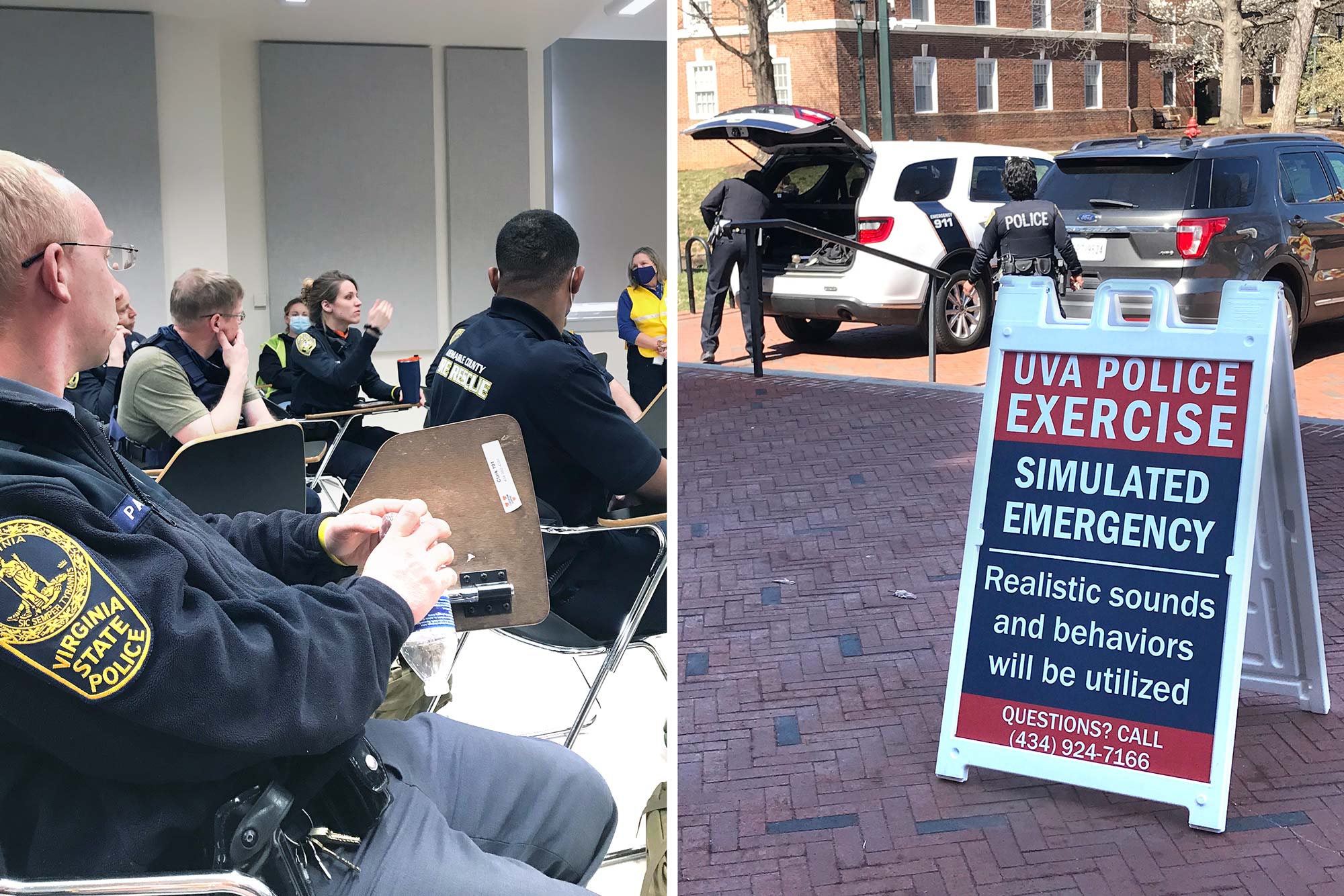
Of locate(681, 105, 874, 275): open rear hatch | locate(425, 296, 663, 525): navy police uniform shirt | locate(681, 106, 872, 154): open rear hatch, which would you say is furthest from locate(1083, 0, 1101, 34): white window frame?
locate(425, 296, 663, 525): navy police uniform shirt

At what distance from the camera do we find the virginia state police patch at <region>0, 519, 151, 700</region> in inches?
48.4

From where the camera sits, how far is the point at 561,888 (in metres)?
1.66

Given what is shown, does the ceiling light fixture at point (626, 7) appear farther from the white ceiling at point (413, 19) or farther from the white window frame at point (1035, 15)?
the white window frame at point (1035, 15)

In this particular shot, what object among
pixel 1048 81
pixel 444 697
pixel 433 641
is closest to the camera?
pixel 433 641

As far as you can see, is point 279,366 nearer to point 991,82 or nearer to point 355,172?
point 355,172

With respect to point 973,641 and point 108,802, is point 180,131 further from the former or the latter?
point 108,802

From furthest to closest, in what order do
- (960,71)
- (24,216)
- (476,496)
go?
1. (960,71)
2. (476,496)
3. (24,216)

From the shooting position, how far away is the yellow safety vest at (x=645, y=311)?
768cm

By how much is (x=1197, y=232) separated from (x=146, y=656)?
782 cm

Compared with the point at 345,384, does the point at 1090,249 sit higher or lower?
higher

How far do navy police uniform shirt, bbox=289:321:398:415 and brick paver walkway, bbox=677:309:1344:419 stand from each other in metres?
4.72

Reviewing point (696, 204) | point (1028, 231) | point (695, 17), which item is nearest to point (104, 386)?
point (1028, 231)

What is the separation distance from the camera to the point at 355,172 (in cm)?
877

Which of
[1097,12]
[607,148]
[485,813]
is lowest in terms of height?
[485,813]
